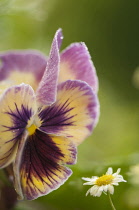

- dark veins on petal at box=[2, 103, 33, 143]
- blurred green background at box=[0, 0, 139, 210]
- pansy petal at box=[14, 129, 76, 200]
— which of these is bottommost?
pansy petal at box=[14, 129, 76, 200]

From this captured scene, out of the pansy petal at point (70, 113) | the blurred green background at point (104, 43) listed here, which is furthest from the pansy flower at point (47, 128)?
the blurred green background at point (104, 43)

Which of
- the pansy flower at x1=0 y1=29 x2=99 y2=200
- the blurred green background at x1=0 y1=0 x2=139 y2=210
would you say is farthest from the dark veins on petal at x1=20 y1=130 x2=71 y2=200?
the blurred green background at x1=0 y1=0 x2=139 y2=210

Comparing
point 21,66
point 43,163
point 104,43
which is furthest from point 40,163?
point 104,43

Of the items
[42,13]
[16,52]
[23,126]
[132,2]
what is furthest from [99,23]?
[23,126]

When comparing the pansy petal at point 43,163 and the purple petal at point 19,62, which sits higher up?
the purple petal at point 19,62

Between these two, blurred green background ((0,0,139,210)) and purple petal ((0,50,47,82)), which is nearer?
purple petal ((0,50,47,82))

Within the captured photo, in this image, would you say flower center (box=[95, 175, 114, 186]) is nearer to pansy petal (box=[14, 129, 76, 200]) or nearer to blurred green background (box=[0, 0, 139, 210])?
pansy petal (box=[14, 129, 76, 200])

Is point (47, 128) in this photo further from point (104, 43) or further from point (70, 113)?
point (104, 43)

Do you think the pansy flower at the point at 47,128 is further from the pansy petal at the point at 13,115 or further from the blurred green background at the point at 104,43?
the blurred green background at the point at 104,43
